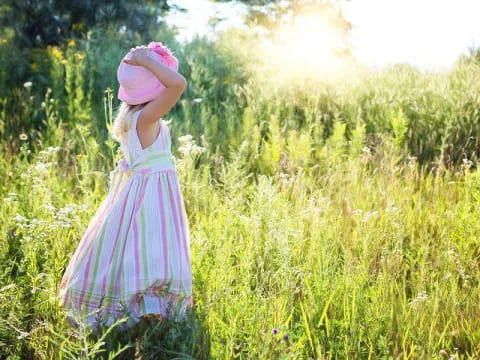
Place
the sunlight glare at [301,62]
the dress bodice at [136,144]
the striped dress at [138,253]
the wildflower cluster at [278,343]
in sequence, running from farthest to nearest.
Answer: the sunlight glare at [301,62], the dress bodice at [136,144], the striped dress at [138,253], the wildflower cluster at [278,343]

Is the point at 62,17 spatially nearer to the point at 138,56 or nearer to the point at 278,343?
the point at 138,56

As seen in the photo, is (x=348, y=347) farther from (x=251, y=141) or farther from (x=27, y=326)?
(x=251, y=141)

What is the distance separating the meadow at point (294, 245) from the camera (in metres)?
2.50

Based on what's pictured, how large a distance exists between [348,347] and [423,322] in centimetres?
43

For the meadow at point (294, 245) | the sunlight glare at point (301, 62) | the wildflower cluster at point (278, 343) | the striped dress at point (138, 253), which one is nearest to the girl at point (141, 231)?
the striped dress at point (138, 253)

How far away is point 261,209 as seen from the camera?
320cm

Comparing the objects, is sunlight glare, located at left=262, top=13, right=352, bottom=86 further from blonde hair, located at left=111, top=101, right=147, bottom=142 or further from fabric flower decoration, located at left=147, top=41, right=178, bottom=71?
blonde hair, located at left=111, top=101, right=147, bottom=142

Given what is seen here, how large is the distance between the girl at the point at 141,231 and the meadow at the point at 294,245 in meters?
0.12

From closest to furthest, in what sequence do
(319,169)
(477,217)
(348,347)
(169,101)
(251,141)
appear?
(348,347) < (169,101) < (477,217) < (319,169) < (251,141)

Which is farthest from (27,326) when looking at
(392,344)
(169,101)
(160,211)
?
(392,344)

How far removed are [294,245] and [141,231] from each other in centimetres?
79

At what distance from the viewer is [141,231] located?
103 inches

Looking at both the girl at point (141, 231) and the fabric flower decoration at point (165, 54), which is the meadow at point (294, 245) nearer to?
the girl at point (141, 231)

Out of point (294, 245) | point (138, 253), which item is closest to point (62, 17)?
point (294, 245)
